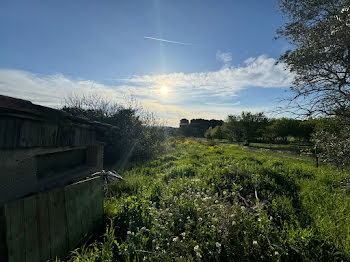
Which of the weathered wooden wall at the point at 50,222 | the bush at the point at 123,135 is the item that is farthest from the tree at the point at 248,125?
the weathered wooden wall at the point at 50,222

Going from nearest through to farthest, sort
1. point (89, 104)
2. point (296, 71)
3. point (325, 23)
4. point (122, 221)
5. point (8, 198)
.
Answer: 1. point (8, 198)
2. point (122, 221)
3. point (325, 23)
4. point (296, 71)
5. point (89, 104)

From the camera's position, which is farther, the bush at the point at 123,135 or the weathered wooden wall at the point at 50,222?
the bush at the point at 123,135

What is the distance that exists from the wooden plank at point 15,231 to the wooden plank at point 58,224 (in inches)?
15.7

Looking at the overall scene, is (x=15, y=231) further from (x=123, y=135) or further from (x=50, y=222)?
(x=123, y=135)

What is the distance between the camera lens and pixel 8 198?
212 cm

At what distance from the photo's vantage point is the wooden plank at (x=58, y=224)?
7.98 ft

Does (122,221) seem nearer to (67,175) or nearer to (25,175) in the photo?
(67,175)

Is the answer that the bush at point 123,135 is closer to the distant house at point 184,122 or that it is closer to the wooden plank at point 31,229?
the wooden plank at point 31,229

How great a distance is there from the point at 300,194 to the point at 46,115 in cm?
682

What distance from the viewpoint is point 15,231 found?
196 centimetres

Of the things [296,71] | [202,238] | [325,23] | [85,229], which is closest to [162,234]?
[202,238]

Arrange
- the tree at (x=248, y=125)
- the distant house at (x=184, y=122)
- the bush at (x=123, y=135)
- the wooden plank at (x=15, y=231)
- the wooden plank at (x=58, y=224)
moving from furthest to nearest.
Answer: the distant house at (x=184, y=122) → the tree at (x=248, y=125) → the bush at (x=123, y=135) → the wooden plank at (x=58, y=224) → the wooden plank at (x=15, y=231)

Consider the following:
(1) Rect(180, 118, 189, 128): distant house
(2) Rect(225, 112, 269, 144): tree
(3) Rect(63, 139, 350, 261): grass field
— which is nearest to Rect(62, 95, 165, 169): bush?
(3) Rect(63, 139, 350, 261): grass field

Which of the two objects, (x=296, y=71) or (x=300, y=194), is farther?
(x=296, y=71)
